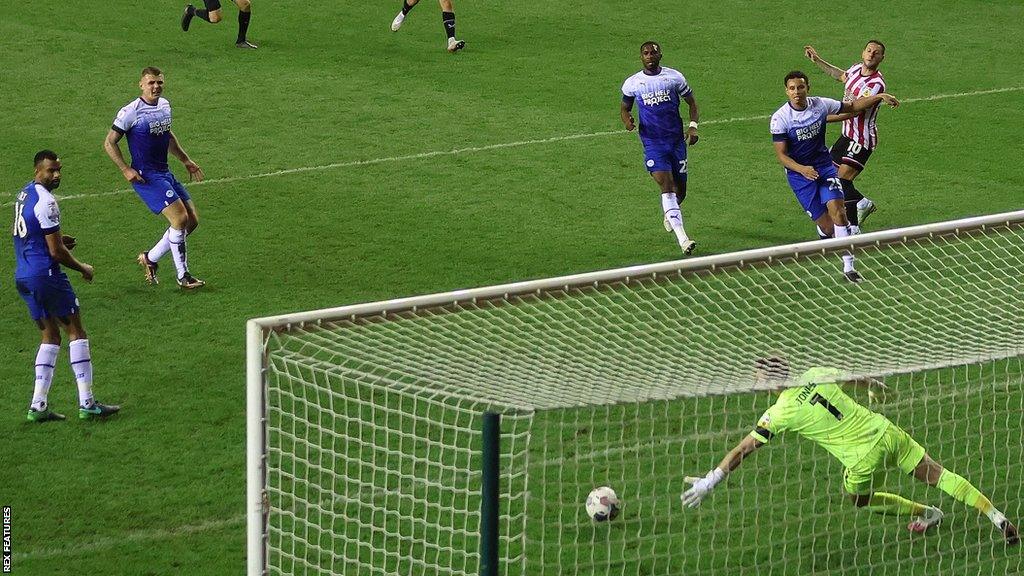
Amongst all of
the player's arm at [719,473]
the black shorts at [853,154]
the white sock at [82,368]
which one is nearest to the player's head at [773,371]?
the player's arm at [719,473]

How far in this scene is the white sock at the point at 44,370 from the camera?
10.2 meters

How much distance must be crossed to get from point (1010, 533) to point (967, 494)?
36cm

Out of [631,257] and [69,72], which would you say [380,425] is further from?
[69,72]

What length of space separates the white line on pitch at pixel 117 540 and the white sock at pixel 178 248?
4.25 metres

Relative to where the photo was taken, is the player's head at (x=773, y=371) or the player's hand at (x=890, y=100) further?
the player's hand at (x=890, y=100)

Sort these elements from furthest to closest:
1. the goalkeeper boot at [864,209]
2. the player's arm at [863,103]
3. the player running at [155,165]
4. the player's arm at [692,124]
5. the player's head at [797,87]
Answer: the goalkeeper boot at [864,209], the player's arm at [692,124], the player's arm at [863,103], the player running at [155,165], the player's head at [797,87]

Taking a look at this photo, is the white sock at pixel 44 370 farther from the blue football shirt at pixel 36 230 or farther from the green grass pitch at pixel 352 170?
the blue football shirt at pixel 36 230

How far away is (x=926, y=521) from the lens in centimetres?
870

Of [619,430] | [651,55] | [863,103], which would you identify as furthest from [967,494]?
[651,55]

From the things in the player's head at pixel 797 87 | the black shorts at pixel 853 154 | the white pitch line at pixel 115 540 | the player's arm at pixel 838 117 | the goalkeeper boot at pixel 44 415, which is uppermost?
the player's head at pixel 797 87

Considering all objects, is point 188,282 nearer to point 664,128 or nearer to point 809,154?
point 664,128

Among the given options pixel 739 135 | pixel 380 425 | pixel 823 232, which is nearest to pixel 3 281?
pixel 380 425

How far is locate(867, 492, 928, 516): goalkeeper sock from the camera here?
8734 mm

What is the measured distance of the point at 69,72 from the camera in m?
19.6
